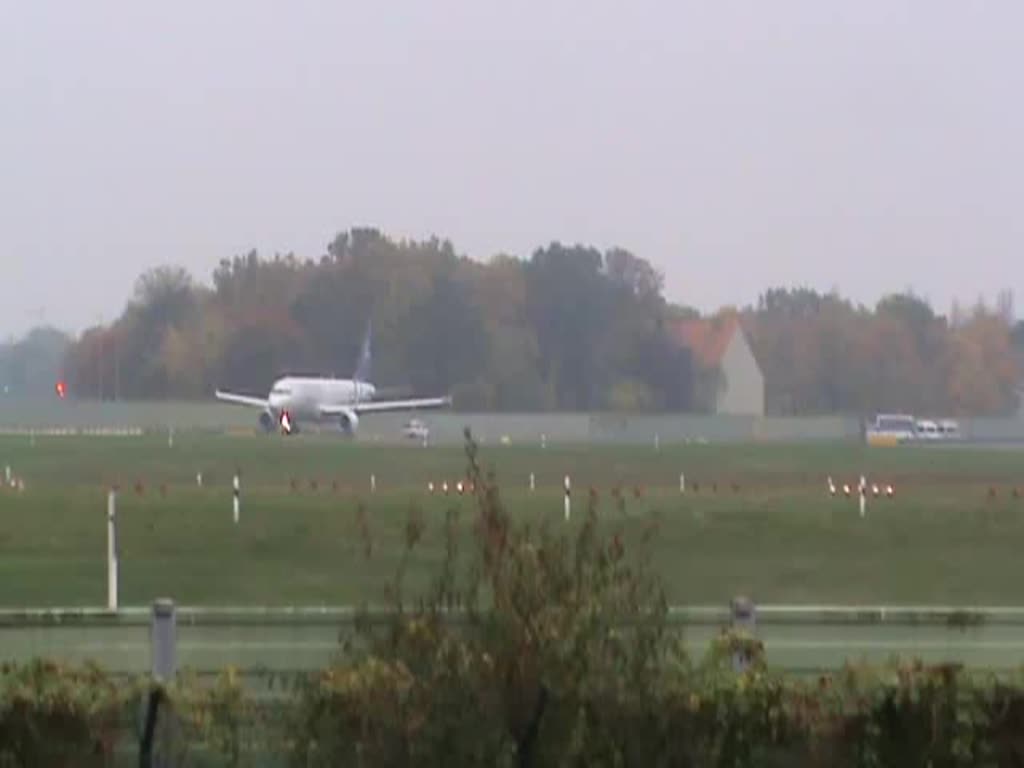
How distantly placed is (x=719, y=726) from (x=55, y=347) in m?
46.7

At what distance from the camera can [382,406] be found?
4716cm

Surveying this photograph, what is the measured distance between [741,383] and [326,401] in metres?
9.58

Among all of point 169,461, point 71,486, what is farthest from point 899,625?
point 169,461

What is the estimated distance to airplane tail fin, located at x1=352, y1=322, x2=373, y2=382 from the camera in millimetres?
45281

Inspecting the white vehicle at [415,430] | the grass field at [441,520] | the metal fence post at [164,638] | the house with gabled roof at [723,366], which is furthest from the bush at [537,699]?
the house with gabled roof at [723,366]

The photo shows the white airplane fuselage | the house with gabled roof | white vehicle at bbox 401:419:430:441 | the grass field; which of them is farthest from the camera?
the white airplane fuselage

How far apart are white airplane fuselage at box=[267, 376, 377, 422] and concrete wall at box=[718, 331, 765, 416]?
26.3 feet

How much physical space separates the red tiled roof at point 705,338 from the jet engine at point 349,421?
24.7ft

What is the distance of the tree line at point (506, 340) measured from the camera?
44.3 metres

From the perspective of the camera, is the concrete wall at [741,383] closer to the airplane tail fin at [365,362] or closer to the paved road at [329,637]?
the airplane tail fin at [365,362]

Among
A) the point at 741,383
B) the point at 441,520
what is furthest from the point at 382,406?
the point at 441,520

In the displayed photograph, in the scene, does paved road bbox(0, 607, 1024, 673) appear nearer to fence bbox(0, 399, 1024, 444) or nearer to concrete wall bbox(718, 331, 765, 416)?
fence bbox(0, 399, 1024, 444)

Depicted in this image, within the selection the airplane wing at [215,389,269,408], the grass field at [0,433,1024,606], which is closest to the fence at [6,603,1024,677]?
the grass field at [0,433,1024,606]

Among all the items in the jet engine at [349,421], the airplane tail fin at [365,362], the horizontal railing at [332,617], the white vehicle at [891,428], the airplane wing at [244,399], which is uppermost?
the airplane tail fin at [365,362]
